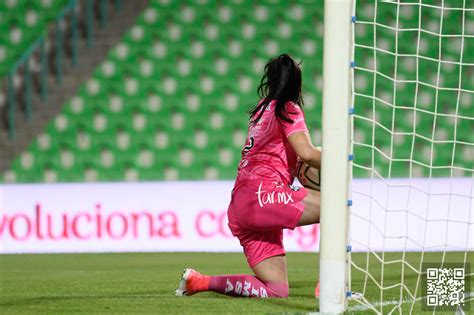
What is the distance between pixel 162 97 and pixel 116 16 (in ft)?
5.00

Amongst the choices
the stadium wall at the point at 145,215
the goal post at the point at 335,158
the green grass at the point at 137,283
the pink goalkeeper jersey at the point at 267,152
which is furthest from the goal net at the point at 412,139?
the goal post at the point at 335,158

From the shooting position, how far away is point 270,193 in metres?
5.18

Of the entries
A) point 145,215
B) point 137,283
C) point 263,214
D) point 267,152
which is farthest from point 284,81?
point 145,215

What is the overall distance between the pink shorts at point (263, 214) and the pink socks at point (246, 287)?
0.35ft

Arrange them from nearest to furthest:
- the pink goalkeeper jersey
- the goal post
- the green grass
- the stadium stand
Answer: the goal post < the green grass < the pink goalkeeper jersey < the stadium stand

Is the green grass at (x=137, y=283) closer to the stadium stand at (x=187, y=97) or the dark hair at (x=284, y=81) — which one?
the dark hair at (x=284, y=81)

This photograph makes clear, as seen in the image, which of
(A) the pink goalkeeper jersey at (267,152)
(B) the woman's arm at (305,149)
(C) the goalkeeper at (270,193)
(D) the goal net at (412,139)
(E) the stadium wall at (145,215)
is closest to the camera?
(B) the woman's arm at (305,149)

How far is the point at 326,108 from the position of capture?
172 inches

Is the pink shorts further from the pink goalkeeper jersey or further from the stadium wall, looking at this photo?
the stadium wall

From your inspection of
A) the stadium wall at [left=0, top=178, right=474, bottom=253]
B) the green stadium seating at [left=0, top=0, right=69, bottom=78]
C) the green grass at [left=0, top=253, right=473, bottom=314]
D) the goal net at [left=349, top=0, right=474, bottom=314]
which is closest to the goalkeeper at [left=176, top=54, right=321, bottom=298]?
the green grass at [left=0, top=253, right=473, bottom=314]

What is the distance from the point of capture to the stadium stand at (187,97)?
38.8 ft

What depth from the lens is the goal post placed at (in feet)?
14.2

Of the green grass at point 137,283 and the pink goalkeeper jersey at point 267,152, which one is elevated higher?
the pink goalkeeper jersey at point 267,152

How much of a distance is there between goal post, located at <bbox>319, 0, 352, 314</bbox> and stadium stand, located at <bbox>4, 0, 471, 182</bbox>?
7016mm
